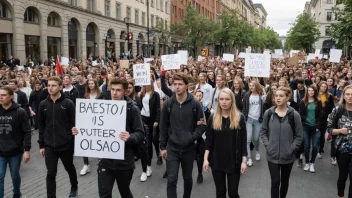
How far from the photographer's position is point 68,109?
→ 5328 millimetres

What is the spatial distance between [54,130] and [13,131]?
24.3 inches

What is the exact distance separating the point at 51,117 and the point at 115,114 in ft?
4.71

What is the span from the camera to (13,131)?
17.4 feet

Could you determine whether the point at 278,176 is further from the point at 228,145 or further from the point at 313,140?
the point at 313,140

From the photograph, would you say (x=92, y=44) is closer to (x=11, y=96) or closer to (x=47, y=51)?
(x=47, y=51)

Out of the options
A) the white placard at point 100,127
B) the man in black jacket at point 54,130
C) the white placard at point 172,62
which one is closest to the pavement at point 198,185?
the man in black jacket at point 54,130

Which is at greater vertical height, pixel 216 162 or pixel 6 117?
pixel 6 117

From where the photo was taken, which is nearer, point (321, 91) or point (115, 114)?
point (115, 114)

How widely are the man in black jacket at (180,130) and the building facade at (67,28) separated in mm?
24272

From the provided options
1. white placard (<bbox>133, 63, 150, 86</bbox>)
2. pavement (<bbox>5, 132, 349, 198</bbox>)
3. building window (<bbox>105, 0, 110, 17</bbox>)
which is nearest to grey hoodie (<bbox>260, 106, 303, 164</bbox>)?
pavement (<bbox>5, 132, 349, 198</bbox>)

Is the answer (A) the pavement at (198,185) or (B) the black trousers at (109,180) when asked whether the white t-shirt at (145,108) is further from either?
(B) the black trousers at (109,180)

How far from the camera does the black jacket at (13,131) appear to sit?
527 cm

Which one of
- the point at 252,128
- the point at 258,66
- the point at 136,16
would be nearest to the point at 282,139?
the point at 252,128

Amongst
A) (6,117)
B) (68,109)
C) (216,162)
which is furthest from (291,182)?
(6,117)
